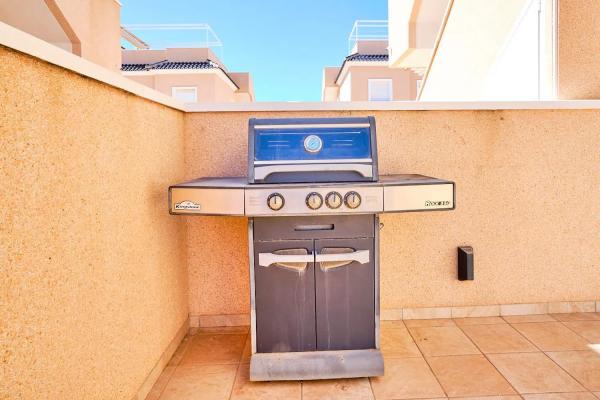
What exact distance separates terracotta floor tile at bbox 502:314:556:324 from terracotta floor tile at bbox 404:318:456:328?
37cm

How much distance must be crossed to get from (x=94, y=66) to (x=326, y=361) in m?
1.54

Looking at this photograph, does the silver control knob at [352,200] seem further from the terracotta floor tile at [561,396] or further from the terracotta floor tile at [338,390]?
the terracotta floor tile at [561,396]

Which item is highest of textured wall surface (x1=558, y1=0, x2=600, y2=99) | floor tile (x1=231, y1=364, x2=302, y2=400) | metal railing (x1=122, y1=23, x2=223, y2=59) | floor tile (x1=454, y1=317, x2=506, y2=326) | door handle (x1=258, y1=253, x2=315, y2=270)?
metal railing (x1=122, y1=23, x2=223, y2=59)

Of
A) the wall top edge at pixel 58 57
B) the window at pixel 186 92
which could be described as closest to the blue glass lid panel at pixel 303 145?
the wall top edge at pixel 58 57

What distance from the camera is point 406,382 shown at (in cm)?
187

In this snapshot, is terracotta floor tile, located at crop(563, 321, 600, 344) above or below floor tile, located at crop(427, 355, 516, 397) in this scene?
above

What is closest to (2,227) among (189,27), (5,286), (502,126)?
(5,286)

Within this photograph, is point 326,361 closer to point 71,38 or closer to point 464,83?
point 464,83

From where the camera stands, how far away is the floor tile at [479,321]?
249 cm

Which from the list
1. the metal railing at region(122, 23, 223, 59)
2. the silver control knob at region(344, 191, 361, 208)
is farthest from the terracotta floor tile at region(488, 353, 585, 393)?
the metal railing at region(122, 23, 223, 59)

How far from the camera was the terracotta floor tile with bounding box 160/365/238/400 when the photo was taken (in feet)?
5.90

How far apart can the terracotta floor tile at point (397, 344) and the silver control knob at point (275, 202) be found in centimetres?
107

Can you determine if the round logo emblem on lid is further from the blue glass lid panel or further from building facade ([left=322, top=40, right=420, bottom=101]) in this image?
building facade ([left=322, top=40, right=420, bottom=101])

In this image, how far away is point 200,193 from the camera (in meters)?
1.68
